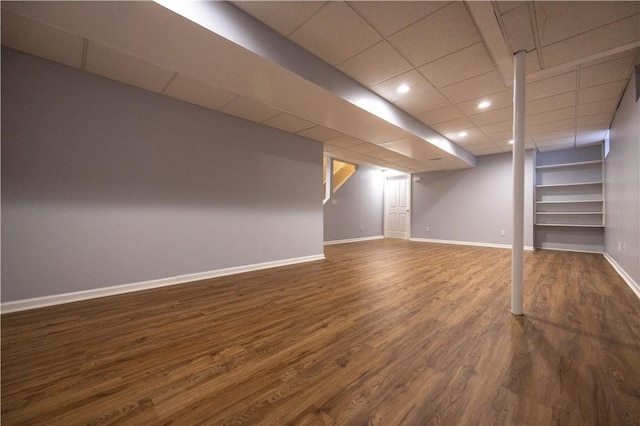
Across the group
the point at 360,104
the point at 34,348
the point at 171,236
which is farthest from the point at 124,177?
the point at 360,104

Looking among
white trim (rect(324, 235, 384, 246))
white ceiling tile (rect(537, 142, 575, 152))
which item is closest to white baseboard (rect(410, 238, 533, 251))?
white trim (rect(324, 235, 384, 246))

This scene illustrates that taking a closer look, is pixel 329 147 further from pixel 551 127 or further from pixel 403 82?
pixel 551 127

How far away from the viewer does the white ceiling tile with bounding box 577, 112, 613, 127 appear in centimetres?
405

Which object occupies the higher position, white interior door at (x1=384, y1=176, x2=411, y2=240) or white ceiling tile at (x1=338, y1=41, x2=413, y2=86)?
white ceiling tile at (x1=338, y1=41, x2=413, y2=86)

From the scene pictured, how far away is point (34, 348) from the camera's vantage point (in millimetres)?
1718

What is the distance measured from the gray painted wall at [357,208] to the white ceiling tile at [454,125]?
347cm

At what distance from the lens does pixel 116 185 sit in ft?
9.41

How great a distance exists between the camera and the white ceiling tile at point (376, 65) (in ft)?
8.26

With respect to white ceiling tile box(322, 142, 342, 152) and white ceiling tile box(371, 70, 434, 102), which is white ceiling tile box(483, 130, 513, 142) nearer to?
white ceiling tile box(371, 70, 434, 102)

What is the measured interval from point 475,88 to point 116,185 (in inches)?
179

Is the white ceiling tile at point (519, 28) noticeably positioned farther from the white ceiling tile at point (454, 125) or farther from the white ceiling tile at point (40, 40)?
the white ceiling tile at point (40, 40)

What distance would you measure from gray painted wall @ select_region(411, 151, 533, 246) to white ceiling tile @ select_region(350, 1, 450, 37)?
5.85 m

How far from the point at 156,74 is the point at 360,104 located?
7.70 ft

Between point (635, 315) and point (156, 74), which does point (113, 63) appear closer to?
point (156, 74)
